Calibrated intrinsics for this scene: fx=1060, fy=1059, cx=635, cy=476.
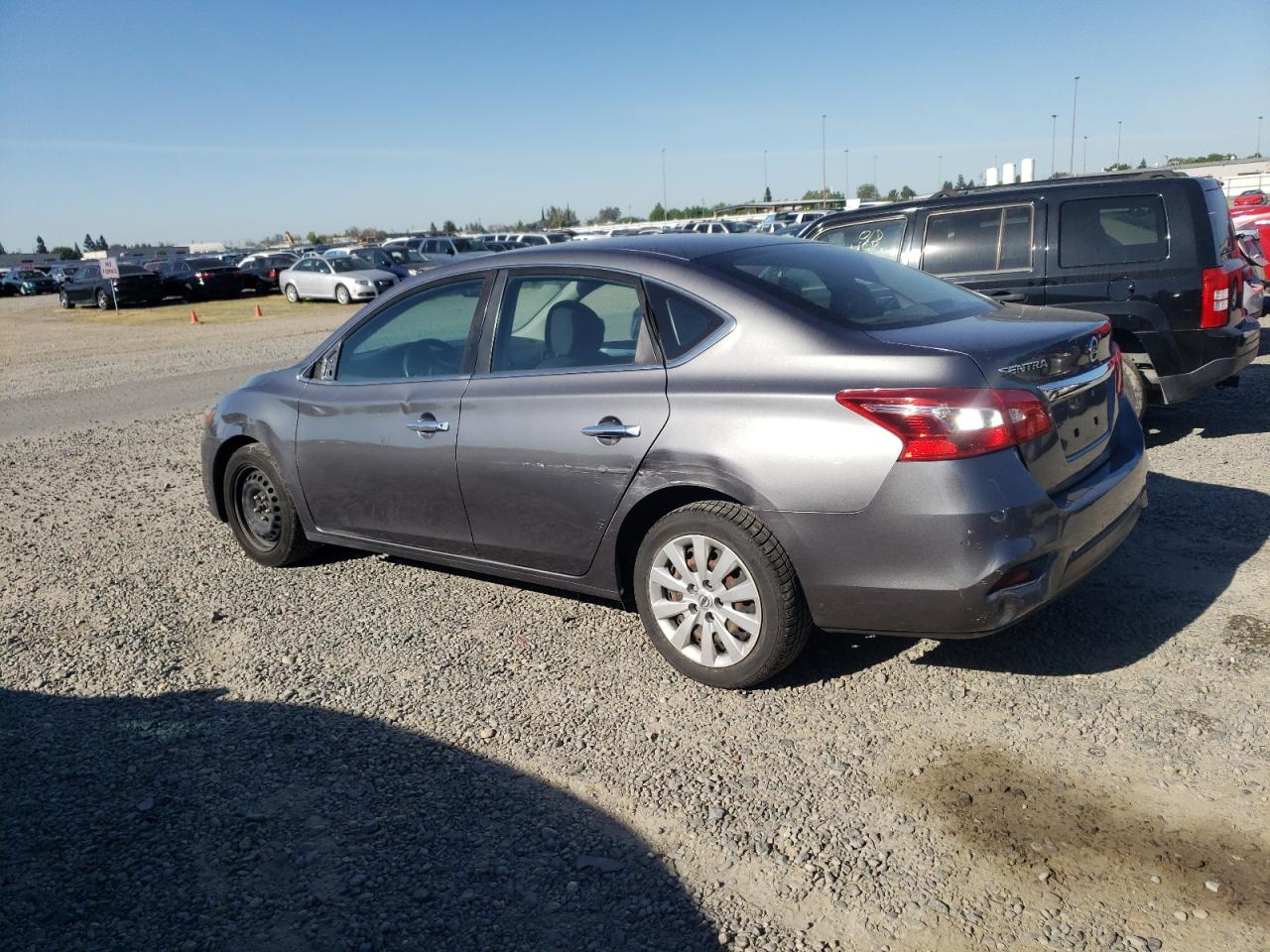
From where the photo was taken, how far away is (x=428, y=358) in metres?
5.12

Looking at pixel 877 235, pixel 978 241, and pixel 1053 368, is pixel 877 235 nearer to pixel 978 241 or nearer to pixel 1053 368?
pixel 978 241

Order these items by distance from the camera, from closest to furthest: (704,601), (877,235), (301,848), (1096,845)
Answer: (1096,845) → (301,848) → (704,601) → (877,235)

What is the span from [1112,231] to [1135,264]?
0.97ft

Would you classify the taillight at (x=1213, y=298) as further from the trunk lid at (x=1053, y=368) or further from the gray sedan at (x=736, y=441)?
the trunk lid at (x=1053, y=368)

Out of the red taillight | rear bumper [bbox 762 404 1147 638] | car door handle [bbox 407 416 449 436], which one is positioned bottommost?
rear bumper [bbox 762 404 1147 638]

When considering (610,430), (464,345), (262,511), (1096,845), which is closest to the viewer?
(1096,845)

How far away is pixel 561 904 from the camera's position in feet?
9.57

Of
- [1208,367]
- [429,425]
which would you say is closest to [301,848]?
[429,425]

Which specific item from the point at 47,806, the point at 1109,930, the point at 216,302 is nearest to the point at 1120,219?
the point at 1109,930

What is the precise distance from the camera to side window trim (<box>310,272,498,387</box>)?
16.0ft

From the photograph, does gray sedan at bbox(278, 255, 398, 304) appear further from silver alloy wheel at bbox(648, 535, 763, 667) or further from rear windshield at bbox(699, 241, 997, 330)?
silver alloy wheel at bbox(648, 535, 763, 667)

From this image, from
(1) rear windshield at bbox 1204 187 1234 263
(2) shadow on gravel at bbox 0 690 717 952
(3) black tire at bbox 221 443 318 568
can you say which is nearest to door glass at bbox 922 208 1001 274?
(1) rear windshield at bbox 1204 187 1234 263

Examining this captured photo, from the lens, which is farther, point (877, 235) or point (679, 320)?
point (877, 235)

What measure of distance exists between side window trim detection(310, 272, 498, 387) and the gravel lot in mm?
1108
